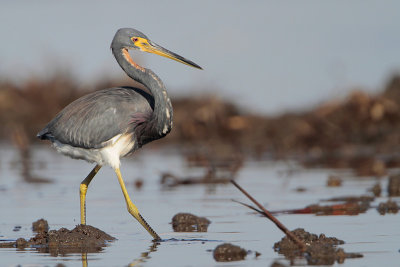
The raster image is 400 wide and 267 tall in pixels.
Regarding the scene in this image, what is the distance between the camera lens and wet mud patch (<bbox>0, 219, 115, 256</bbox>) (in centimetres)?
722

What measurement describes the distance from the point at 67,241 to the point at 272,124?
15933 mm

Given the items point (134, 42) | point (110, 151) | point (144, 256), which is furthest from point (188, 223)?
point (134, 42)

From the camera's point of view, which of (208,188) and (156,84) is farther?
(208,188)

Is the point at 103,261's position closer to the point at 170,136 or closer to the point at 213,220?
the point at 213,220

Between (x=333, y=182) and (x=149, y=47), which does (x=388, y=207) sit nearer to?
(x=333, y=182)

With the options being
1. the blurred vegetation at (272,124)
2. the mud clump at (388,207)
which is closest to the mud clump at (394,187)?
the mud clump at (388,207)

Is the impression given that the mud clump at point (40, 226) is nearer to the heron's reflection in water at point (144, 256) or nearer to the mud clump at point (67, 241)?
the mud clump at point (67, 241)

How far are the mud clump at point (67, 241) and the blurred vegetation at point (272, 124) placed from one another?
7.55 meters

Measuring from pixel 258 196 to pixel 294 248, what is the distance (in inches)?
171

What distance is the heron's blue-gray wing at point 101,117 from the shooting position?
8.20 metres

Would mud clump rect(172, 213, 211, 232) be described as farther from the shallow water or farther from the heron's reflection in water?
the heron's reflection in water

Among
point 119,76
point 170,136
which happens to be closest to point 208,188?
point 170,136

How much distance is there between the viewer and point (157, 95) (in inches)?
328

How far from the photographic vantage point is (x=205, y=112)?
21250mm
